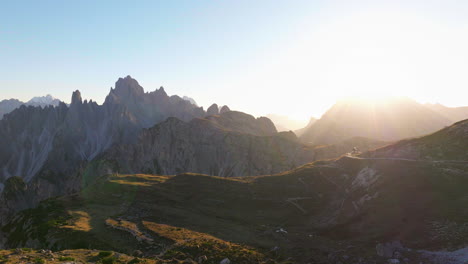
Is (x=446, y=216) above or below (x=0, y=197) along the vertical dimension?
above

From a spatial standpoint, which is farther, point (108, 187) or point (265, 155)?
point (265, 155)

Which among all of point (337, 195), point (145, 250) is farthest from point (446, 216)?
point (145, 250)

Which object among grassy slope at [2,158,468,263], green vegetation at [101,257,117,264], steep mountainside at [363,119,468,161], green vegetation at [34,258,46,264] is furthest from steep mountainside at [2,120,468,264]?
green vegetation at [34,258,46,264]

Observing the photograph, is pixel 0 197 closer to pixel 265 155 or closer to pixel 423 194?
pixel 265 155

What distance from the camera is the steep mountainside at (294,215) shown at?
118 feet

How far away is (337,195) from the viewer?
67.2 meters

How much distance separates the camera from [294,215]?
63938 millimetres

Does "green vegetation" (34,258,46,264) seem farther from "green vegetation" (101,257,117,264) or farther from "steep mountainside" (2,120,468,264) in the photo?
"steep mountainside" (2,120,468,264)

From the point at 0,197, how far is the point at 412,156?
705 ft

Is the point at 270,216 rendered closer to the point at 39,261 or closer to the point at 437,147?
the point at 437,147

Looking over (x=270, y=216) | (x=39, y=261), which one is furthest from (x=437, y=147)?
(x=39, y=261)

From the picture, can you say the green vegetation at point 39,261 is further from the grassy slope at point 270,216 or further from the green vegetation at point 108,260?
the grassy slope at point 270,216

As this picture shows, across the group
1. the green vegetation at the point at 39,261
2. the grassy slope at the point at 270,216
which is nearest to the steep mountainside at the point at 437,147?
the grassy slope at the point at 270,216

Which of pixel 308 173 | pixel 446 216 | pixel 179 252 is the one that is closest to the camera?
pixel 179 252
